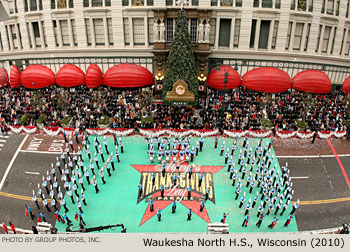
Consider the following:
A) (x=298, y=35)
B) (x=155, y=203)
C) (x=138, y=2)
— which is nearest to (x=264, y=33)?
(x=298, y=35)

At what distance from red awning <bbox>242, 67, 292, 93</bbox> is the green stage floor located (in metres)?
8.37

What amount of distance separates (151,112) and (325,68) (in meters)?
22.4

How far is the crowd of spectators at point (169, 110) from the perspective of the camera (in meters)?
28.4

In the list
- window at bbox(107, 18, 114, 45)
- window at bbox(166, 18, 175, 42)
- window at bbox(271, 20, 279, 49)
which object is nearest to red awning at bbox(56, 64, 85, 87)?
window at bbox(107, 18, 114, 45)

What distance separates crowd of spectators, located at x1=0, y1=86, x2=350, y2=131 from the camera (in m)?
28.4

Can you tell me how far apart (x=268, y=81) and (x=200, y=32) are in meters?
9.45

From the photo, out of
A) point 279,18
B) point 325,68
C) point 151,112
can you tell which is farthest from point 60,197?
point 325,68

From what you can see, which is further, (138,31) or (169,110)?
(138,31)

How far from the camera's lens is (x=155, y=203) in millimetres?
19828

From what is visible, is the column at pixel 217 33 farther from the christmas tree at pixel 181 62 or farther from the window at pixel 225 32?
the christmas tree at pixel 181 62

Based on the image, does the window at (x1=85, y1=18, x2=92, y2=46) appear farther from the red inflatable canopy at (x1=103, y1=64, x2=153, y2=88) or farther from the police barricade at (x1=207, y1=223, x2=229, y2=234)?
the police barricade at (x1=207, y1=223, x2=229, y2=234)

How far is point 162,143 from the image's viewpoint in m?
24.9

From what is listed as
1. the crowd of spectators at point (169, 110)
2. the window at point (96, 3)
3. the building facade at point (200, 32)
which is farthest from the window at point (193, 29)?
the window at point (96, 3)

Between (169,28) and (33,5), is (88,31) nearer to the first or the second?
(33,5)
